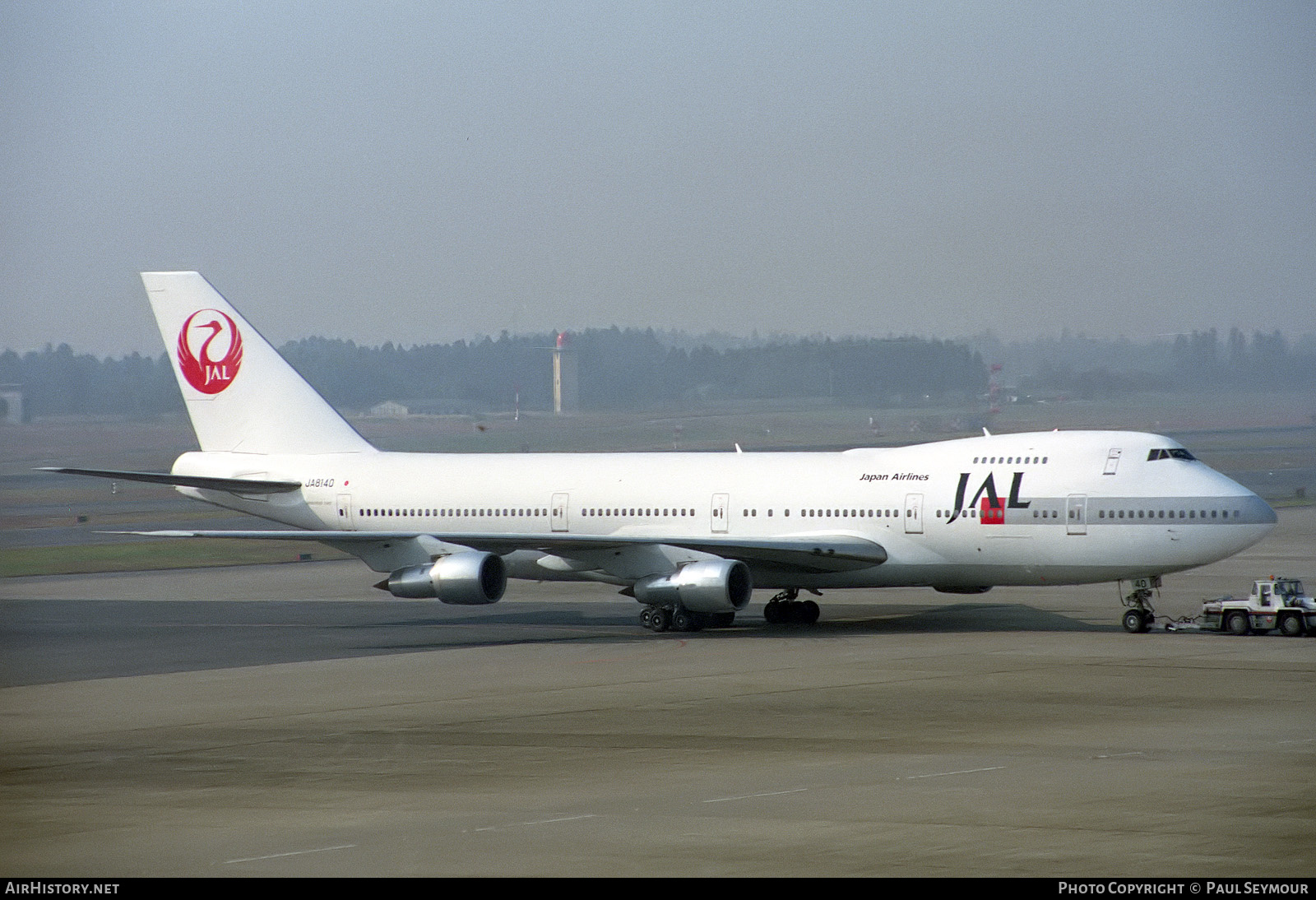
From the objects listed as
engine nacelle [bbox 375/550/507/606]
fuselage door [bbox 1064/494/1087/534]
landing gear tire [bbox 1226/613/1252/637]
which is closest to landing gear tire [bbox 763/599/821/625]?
engine nacelle [bbox 375/550/507/606]

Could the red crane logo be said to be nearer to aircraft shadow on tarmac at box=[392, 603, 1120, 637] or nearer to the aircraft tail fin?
the aircraft tail fin

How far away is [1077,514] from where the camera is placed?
116 ft

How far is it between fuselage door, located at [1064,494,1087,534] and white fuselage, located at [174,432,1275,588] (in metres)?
0.02

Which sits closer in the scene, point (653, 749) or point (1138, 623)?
point (653, 749)

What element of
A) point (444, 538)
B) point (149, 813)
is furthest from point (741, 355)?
point (149, 813)

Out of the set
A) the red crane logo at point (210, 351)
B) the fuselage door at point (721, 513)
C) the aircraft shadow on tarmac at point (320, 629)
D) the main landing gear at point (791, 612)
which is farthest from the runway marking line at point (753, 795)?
the red crane logo at point (210, 351)

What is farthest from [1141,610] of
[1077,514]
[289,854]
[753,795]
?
[289,854]

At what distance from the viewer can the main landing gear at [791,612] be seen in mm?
39375

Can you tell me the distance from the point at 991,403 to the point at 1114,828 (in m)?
62.4

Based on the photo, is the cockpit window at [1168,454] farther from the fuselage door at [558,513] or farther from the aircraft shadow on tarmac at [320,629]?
the fuselage door at [558,513]

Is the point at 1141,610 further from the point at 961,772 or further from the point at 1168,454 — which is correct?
the point at 961,772

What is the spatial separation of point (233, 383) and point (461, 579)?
489 inches

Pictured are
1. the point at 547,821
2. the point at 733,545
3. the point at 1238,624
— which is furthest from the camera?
the point at 733,545

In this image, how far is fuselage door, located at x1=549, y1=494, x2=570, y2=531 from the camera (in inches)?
1601
